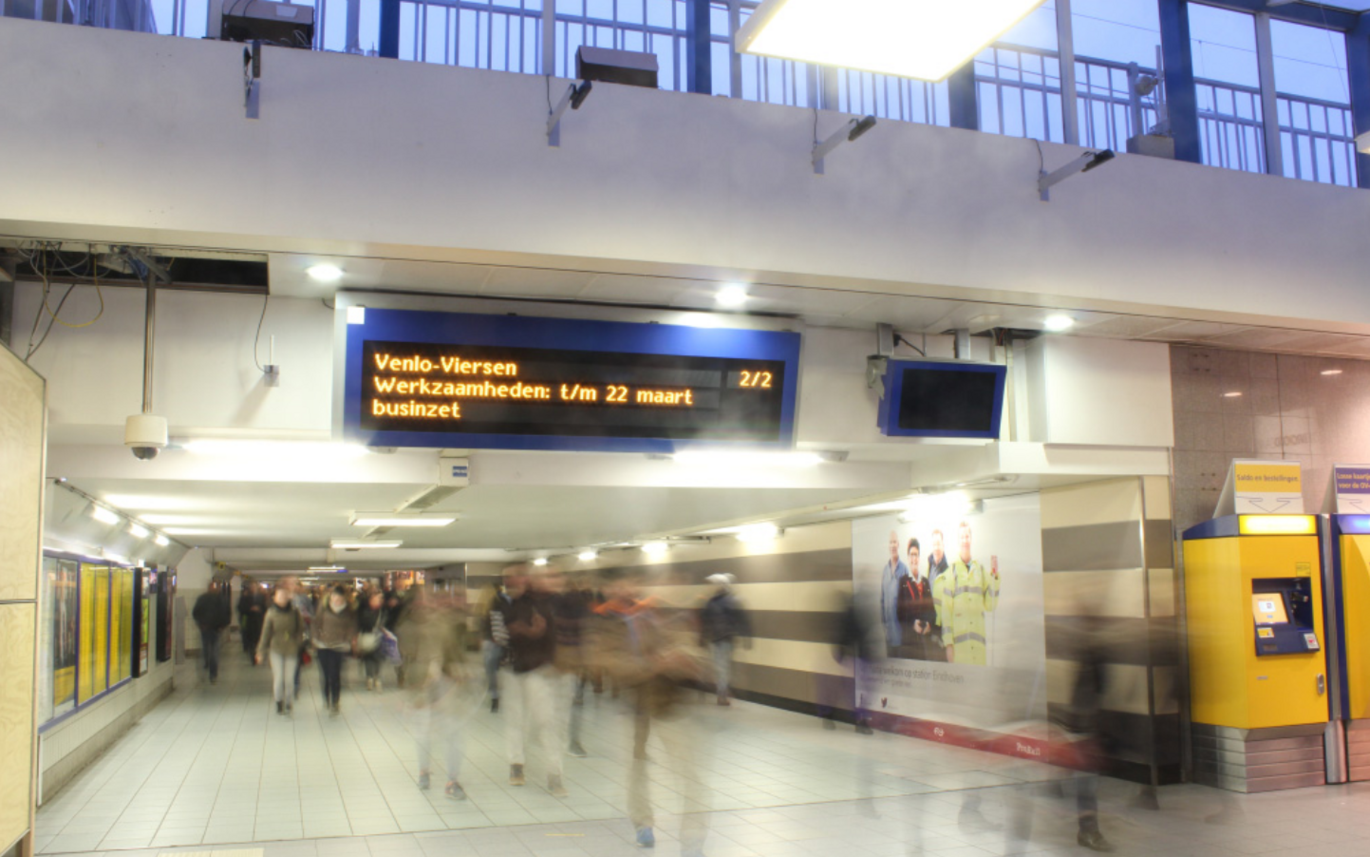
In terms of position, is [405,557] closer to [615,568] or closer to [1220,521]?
[615,568]

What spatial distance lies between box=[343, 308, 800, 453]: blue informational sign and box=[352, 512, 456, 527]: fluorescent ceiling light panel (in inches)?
199

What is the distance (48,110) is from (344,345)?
5.70ft

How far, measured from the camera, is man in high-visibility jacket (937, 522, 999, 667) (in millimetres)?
9805

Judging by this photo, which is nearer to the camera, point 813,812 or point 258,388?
point 258,388

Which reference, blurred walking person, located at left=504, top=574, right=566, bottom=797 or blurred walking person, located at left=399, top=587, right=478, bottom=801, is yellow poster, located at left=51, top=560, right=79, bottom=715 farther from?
blurred walking person, located at left=504, top=574, right=566, bottom=797

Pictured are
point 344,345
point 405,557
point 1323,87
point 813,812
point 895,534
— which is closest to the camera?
point 344,345

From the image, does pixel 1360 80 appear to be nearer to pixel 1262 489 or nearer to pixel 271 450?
pixel 1262 489

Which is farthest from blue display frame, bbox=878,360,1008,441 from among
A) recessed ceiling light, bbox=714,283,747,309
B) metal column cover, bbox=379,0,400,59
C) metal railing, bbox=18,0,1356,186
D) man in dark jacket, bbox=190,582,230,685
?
man in dark jacket, bbox=190,582,230,685

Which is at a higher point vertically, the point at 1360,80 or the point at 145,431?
the point at 1360,80

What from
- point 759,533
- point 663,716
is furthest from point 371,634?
point 663,716

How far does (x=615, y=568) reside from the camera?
66.0ft

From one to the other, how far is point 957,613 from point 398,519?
236 inches

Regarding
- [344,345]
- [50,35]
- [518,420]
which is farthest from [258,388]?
[50,35]

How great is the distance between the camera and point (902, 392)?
22.3ft
